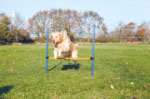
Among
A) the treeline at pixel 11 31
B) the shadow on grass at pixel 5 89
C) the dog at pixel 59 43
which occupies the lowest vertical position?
the shadow on grass at pixel 5 89

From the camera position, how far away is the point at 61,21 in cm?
3684

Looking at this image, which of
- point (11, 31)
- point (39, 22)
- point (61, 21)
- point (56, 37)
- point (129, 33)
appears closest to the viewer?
point (56, 37)

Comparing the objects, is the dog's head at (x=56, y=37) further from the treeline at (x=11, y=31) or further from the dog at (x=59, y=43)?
the treeline at (x=11, y=31)

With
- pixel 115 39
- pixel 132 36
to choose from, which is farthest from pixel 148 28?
pixel 115 39

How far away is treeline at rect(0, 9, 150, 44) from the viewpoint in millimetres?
40844

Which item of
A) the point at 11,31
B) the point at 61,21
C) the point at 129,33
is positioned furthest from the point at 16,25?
the point at 129,33

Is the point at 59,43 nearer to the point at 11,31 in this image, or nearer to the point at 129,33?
the point at 11,31

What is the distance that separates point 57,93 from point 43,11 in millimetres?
48282

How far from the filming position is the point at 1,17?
140 ft

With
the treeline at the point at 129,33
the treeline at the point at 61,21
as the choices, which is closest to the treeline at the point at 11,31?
the treeline at the point at 61,21

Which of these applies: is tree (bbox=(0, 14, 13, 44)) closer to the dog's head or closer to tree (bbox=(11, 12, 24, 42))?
tree (bbox=(11, 12, 24, 42))

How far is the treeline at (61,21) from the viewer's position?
40.8 metres

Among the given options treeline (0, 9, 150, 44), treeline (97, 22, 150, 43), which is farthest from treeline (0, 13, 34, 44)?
treeline (97, 22, 150, 43)

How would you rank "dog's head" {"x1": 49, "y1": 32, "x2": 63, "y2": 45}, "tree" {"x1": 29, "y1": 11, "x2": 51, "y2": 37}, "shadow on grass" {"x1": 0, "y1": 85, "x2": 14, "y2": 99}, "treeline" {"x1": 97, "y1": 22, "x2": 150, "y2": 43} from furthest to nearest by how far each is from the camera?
"treeline" {"x1": 97, "y1": 22, "x2": 150, "y2": 43}
"tree" {"x1": 29, "y1": 11, "x2": 51, "y2": 37}
"dog's head" {"x1": 49, "y1": 32, "x2": 63, "y2": 45}
"shadow on grass" {"x1": 0, "y1": 85, "x2": 14, "y2": 99}
